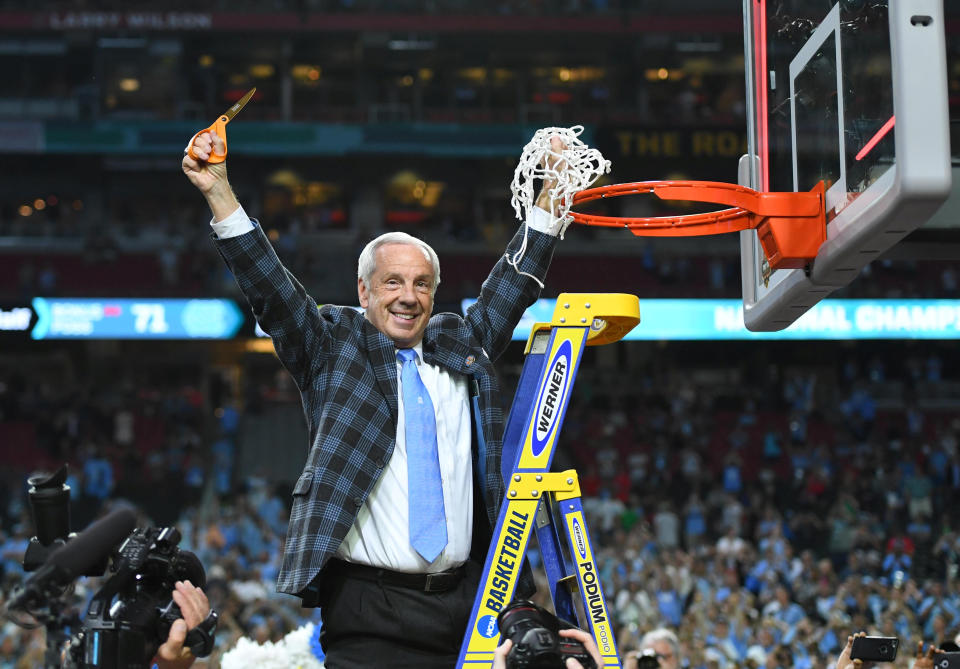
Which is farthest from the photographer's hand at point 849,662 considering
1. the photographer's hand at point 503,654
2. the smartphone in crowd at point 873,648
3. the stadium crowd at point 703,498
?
the stadium crowd at point 703,498

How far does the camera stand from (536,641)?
2709 millimetres

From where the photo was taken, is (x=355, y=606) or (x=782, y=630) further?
(x=782, y=630)

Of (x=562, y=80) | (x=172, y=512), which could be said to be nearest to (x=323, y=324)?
(x=172, y=512)

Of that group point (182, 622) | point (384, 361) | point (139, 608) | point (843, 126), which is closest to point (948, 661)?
point (843, 126)

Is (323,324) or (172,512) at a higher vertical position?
(323,324)

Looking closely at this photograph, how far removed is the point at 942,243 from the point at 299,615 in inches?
360

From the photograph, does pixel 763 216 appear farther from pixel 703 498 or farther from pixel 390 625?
pixel 703 498

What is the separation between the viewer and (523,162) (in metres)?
4.18

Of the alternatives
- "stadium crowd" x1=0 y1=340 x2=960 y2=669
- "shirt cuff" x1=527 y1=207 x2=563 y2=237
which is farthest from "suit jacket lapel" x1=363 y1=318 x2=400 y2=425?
"stadium crowd" x1=0 y1=340 x2=960 y2=669

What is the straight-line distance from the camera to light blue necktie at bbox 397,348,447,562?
358 centimetres

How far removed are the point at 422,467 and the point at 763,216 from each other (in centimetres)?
147

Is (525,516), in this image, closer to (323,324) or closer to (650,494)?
(323,324)

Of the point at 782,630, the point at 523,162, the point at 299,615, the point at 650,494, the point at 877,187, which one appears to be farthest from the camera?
the point at 650,494

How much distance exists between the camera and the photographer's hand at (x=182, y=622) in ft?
9.02
